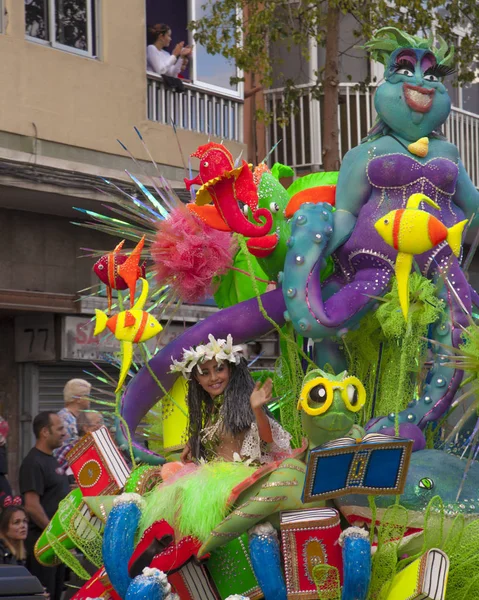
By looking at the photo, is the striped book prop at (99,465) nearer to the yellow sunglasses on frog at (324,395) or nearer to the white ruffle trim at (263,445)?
the white ruffle trim at (263,445)

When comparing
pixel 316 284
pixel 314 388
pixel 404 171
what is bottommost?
pixel 314 388

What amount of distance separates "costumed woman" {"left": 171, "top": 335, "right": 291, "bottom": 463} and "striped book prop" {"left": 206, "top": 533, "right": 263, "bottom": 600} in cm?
52

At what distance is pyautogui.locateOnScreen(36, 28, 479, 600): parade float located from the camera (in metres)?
3.93

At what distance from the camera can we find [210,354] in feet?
15.4

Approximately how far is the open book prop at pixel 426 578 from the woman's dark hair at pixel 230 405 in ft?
3.32

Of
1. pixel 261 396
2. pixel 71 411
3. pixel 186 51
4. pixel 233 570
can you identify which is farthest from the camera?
pixel 186 51

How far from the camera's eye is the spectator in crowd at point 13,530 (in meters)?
6.31

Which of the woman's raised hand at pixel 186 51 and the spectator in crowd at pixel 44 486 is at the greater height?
the woman's raised hand at pixel 186 51

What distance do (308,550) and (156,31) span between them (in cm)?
783

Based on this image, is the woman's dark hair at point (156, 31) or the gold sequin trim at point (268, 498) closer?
the gold sequin trim at point (268, 498)

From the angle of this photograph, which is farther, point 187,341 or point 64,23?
point 64,23

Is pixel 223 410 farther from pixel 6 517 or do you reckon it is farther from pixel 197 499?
pixel 6 517

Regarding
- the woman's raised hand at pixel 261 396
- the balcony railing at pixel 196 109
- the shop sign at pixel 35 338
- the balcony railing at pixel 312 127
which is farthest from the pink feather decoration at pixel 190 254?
the balcony railing at pixel 312 127

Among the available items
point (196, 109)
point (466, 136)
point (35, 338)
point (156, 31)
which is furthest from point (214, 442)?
point (466, 136)
